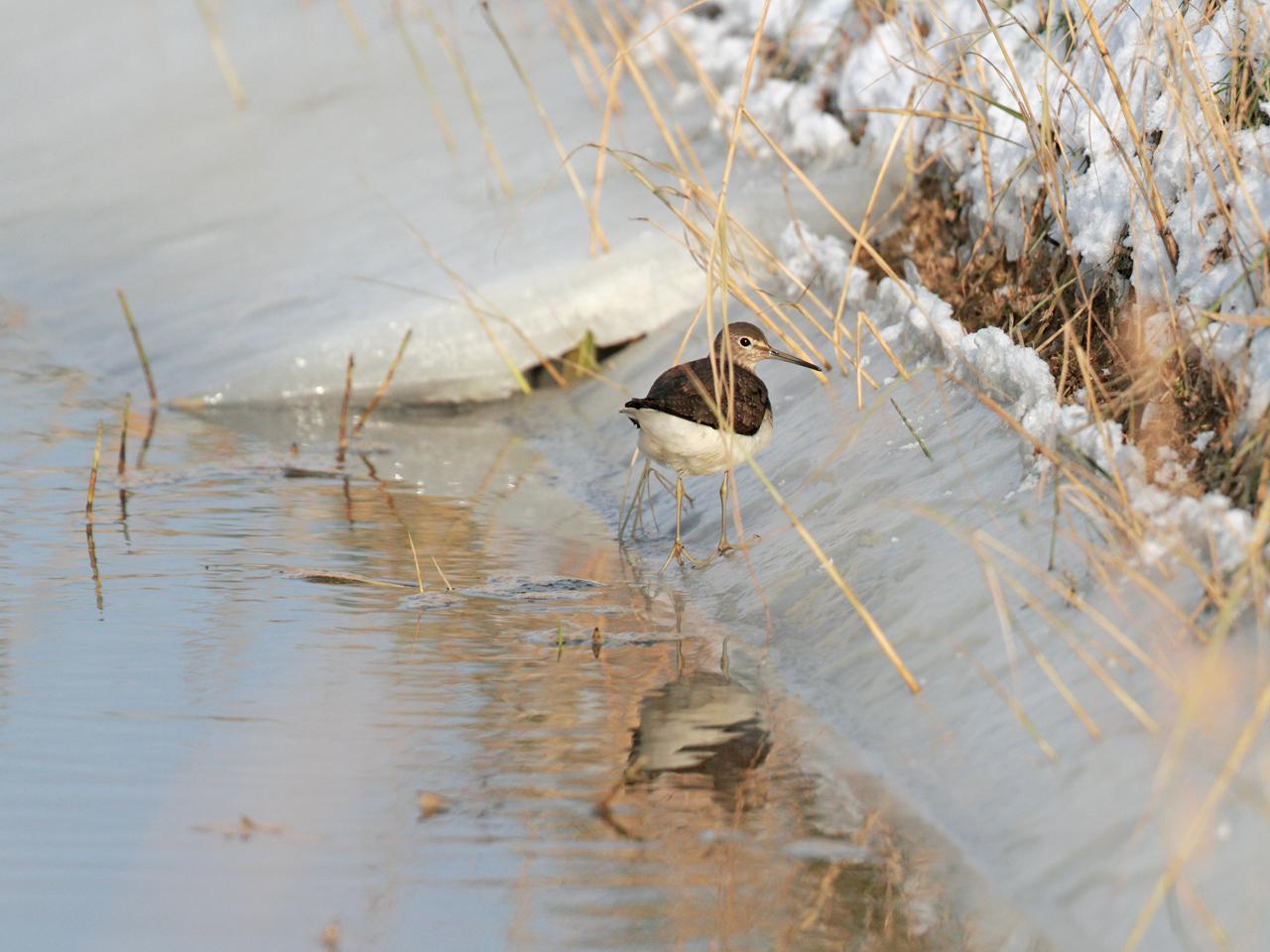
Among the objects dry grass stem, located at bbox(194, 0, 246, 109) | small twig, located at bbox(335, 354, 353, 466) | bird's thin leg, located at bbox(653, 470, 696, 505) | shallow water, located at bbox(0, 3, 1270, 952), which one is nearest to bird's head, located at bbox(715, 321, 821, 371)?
shallow water, located at bbox(0, 3, 1270, 952)

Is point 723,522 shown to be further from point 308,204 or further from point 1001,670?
point 308,204

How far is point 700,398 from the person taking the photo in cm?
491

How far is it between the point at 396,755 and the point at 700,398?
66.5 inches

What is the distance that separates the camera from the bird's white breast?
15.9ft

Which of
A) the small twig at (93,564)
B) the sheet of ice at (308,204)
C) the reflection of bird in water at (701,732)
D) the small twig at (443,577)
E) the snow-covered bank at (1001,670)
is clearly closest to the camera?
the snow-covered bank at (1001,670)

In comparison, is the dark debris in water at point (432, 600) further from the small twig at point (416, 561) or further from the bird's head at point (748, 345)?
the bird's head at point (748, 345)

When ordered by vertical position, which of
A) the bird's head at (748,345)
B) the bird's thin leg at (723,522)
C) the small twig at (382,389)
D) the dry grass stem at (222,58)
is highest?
the bird's head at (748,345)

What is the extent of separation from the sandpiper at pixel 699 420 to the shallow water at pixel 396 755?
396 millimetres

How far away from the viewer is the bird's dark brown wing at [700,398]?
487cm

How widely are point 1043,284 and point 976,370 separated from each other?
793 mm

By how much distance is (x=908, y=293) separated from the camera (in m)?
4.89

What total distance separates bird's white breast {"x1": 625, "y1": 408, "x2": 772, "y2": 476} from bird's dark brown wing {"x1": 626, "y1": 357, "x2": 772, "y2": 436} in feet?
0.06

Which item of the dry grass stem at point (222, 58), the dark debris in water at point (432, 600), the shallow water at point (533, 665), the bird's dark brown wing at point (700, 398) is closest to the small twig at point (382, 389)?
the shallow water at point (533, 665)

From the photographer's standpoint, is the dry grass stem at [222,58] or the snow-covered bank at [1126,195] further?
the dry grass stem at [222,58]
